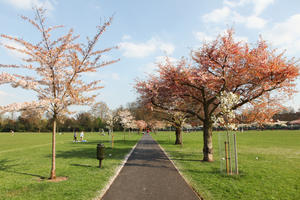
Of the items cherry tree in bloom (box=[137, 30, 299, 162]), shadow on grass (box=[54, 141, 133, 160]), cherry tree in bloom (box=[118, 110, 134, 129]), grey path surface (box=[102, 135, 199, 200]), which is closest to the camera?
grey path surface (box=[102, 135, 199, 200])

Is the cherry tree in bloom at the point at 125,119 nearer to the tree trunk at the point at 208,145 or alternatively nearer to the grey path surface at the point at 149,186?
the tree trunk at the point at 208,145

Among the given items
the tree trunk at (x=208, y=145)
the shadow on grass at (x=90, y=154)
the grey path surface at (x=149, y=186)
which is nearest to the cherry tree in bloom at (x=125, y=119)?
the shadow on grass at (x=90, y=154)

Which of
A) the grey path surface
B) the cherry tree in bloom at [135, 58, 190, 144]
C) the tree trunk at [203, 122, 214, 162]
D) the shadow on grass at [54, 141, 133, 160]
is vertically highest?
the cherry tree in bloom at [135, 58, 190, 144]

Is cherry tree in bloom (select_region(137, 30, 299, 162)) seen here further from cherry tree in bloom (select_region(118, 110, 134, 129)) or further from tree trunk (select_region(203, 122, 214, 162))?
cherry tree in bloom (select_region(118, 110, 134, 129))

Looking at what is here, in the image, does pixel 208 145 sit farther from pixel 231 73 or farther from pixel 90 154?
pixel 90 154

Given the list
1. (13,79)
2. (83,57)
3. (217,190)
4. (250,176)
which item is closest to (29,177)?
(13,79)

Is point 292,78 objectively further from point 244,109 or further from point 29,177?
point 29,177

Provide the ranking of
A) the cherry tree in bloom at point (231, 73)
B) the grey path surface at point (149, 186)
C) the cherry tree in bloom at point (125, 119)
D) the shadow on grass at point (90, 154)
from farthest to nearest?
the cherry tree in bloom at point (125, 119)
the shadow on grass at point (90, 154)
the cherry tree in bloom at point (231, 73)
the grey path surface at point (149, 186)

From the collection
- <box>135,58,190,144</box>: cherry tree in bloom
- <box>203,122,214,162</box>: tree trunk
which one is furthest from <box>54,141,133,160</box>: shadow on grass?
<box>203,122,214,162</box>: tree trunk

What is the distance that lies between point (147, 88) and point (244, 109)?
7.01 m

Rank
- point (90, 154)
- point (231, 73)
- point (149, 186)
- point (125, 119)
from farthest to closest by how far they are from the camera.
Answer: point (125, 119)
point (90, 154)
point (231, 73)
point (149, 186)

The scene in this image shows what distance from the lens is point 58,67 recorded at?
8953 millimetres

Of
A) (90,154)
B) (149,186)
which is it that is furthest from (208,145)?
(90,154)

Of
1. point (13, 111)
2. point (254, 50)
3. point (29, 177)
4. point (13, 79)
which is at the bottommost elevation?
point (29, 177)
